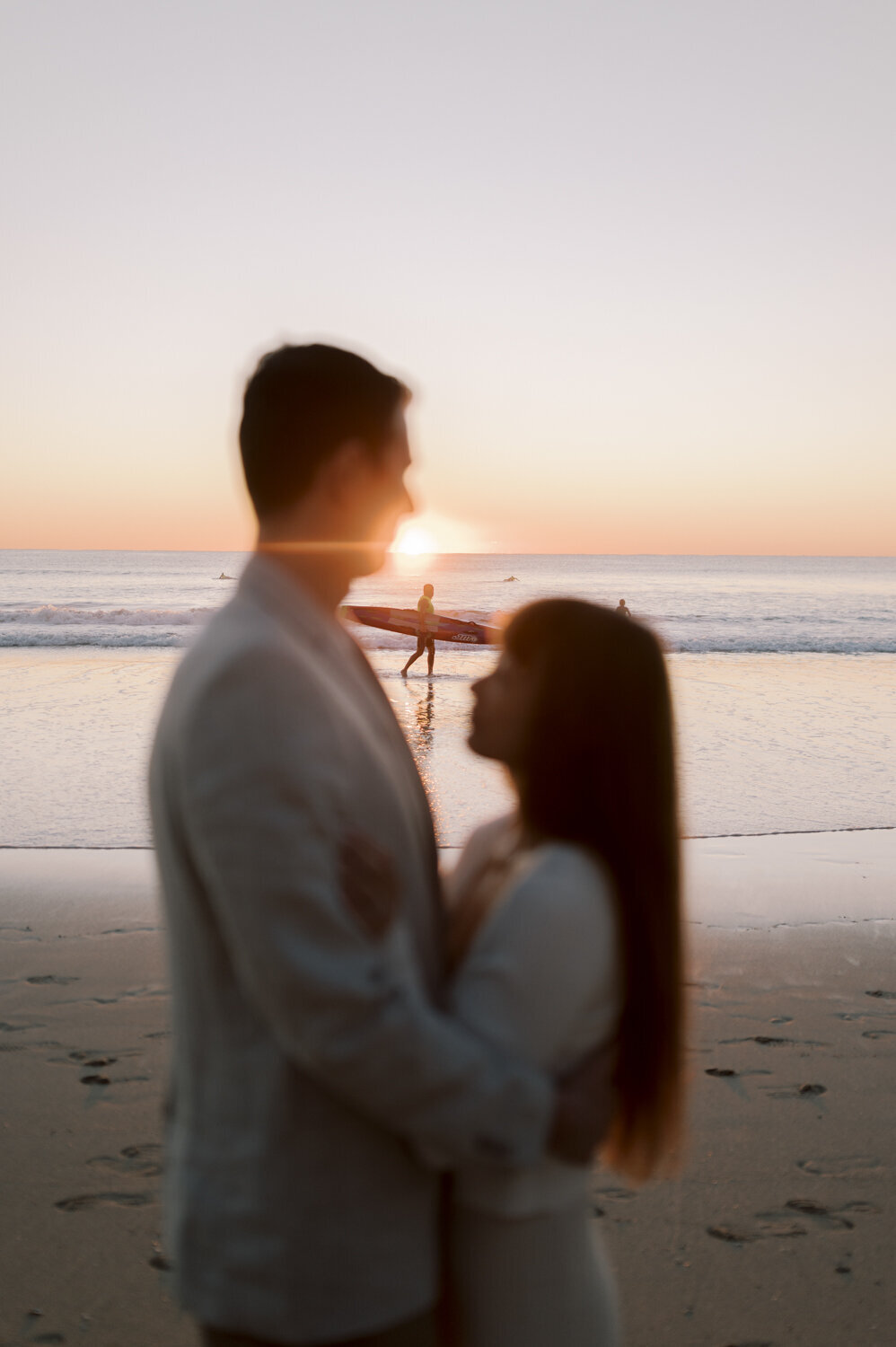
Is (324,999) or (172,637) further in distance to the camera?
(172,637)

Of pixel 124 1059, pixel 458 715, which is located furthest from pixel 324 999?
pixel 458 715

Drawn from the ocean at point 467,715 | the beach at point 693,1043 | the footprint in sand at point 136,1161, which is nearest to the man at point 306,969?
the beach at point 693,1043

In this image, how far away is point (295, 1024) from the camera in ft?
3.93

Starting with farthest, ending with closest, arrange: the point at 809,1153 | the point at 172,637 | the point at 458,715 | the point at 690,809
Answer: the point at 172,637 < the point at 458,715 < the point at 690,809 < the point at 809,1153

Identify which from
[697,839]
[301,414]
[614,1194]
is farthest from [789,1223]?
[697,839]

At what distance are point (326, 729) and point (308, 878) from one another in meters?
0.20

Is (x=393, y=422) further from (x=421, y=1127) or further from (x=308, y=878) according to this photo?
(x=421, y=1127)

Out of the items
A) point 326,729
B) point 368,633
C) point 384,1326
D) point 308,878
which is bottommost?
point 368,633

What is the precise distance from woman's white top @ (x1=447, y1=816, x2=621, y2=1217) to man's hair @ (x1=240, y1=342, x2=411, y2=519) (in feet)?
2.18

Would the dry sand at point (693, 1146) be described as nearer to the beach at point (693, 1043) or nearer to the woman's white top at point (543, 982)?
the beach at point (693, 1043)

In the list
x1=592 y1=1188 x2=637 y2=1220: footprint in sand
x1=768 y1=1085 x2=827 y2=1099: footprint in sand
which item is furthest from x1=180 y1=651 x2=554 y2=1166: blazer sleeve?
x1=768 y1=1085 x2=827 y2=1099: footprint in sand

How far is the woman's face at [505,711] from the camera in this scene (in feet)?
5.15

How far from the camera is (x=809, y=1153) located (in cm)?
361

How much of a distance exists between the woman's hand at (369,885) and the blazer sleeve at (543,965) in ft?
0.51
